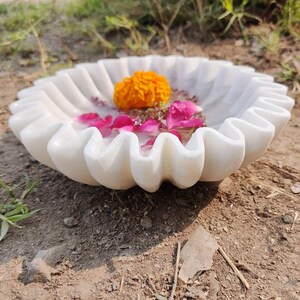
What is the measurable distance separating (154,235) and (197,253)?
6.2 inches

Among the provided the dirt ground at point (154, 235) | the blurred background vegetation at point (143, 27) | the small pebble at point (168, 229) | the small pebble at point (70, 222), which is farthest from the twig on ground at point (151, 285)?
the blurred background vegetation at point (143, 27)

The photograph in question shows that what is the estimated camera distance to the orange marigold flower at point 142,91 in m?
2.00

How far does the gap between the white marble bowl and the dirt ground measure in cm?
16

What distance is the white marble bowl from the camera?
1.47 metres

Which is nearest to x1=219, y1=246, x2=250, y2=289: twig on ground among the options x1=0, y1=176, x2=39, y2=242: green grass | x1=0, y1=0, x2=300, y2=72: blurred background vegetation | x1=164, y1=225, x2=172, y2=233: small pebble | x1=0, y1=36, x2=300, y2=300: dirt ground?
x1=0, y1=36, x2=300, y2=300: dirt ground

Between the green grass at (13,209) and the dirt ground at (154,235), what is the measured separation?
0.09 feet

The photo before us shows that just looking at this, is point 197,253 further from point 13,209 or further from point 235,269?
point 13,209

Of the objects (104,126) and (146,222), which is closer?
(146,222)

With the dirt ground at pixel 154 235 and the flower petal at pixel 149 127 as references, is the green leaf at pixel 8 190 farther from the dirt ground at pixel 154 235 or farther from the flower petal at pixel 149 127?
the flower petal at pixel 149 127

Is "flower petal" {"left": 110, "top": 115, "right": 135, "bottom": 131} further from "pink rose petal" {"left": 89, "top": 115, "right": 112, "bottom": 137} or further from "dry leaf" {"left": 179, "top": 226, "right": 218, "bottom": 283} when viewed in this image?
"dry leaf" {"left": 179, "top": 226, "right": 218, "bottom": 283}

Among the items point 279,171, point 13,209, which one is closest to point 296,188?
point 279,171

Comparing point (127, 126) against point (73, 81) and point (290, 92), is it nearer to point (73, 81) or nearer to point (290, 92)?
point (73, 81)

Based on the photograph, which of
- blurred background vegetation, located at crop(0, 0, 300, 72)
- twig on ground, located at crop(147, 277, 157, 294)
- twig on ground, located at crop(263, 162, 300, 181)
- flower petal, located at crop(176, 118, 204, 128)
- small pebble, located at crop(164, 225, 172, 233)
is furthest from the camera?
blurred background vegetation, located at crop(0, 0, 300, 72)

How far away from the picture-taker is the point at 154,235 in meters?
1.63
